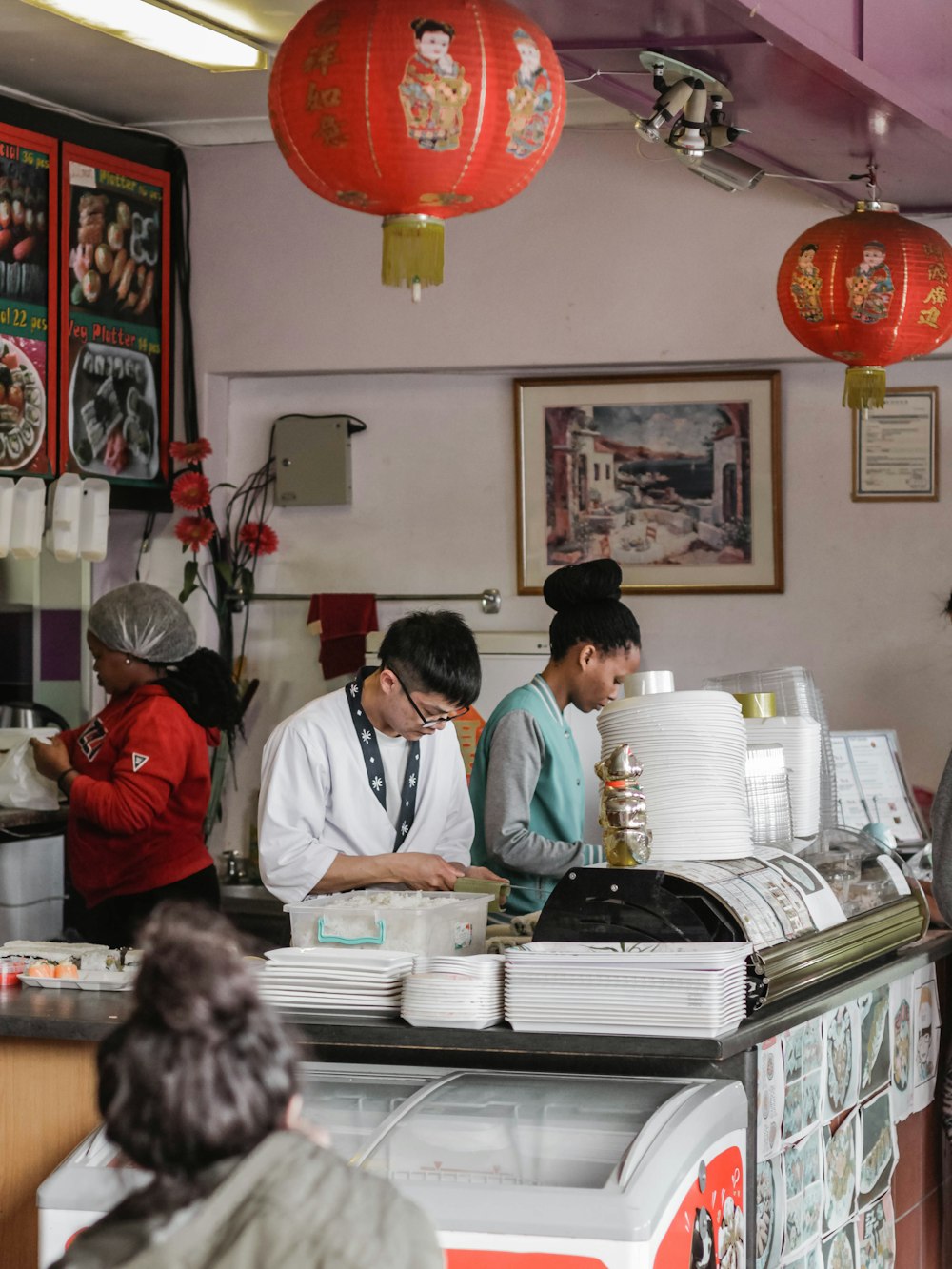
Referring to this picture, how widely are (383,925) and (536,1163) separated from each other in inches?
21.7

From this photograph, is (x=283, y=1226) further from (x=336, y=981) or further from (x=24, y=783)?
(x=24, y=783)

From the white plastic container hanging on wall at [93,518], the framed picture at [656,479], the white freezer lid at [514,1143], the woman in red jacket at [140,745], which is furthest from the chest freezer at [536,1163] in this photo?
the framed picture at [656,479]

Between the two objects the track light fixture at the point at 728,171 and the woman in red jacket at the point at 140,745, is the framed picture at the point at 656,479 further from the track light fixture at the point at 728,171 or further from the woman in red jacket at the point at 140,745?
→ the woman in red jacket at the point at 140,745

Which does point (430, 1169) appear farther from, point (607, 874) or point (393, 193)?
point (393, 193)

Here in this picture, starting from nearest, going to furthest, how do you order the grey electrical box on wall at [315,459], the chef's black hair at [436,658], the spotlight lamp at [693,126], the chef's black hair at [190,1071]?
the chef's black hair at [190,1071]
the chef's black hair at [436,658]
the spotlight lamp at [693,126]
the grey electrical box on wall at [315,459]

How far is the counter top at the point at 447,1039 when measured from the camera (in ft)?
7.97

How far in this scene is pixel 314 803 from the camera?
3344mm

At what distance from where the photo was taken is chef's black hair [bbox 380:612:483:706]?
10.7 ft

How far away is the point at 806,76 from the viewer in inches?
149

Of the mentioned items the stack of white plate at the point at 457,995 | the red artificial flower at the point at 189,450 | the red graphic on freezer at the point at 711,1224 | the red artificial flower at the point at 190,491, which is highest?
the red artificial flower at the point at 189,450

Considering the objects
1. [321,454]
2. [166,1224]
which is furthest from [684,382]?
[166,1224]

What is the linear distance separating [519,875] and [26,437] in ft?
7.94

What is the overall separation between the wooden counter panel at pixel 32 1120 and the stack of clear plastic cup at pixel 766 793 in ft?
4.22

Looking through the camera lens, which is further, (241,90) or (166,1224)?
(241,90)
